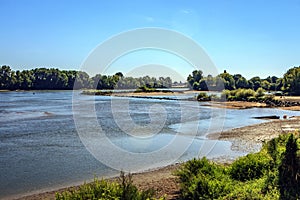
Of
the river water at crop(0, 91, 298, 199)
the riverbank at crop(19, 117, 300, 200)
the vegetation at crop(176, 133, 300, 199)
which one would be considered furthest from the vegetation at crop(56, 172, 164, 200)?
the river water at crop(0, 91, 298, 199)

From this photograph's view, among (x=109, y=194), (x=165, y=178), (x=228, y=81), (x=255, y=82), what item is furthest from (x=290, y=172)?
(x=255, y=82)

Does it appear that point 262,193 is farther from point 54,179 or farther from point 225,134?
point 225,134

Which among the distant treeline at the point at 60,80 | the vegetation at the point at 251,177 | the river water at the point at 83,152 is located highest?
the distant treeline at the point at 60,80

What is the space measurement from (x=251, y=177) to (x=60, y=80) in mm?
180762

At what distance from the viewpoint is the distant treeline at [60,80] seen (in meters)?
161

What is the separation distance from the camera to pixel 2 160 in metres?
18.0

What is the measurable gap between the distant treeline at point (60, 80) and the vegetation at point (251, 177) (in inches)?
5316

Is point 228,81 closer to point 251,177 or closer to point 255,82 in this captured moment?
point 255,82

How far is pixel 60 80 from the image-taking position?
182 m

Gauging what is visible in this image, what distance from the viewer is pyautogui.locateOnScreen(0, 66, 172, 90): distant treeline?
529 ft

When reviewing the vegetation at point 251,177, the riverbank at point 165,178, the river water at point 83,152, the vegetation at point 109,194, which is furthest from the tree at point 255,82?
the vegetation at point 109,194

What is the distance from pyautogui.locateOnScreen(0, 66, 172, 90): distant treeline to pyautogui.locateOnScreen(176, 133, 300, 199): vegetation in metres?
135

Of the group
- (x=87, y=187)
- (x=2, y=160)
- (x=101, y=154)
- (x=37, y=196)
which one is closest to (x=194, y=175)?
(x=87, y=187)

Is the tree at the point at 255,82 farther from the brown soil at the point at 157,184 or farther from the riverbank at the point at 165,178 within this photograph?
the brown soil at the point at 157,184
